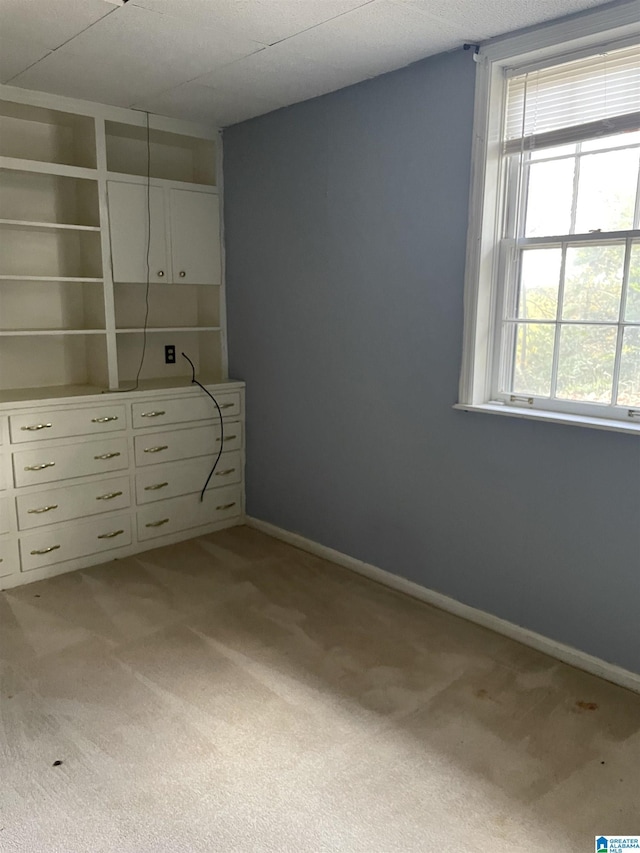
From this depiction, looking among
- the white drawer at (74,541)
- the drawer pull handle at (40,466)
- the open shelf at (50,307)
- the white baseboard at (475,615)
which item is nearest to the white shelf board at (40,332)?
the open shelf at (50,307)

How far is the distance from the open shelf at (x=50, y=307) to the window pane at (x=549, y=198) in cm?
225

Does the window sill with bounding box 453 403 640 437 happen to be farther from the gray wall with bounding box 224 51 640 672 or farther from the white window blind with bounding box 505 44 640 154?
the white window blind with bounding box 505 44 640 154

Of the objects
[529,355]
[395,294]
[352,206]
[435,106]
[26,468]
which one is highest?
[435,106]

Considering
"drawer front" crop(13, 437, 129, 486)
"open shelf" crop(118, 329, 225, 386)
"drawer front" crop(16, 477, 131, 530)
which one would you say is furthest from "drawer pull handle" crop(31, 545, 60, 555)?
"open shelf" crop(118, 329, 225, 386)

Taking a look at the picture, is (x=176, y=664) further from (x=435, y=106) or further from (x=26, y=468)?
(x=435, y=106)

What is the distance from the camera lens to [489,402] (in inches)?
112

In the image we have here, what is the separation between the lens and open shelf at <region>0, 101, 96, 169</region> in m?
3.37

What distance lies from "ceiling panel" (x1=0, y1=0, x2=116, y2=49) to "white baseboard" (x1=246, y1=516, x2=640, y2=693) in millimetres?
2639

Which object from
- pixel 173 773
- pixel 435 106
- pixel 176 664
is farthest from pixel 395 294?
pixel 173 773

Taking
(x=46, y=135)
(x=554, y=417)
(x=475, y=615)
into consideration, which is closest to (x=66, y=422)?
(x=46, y=135)

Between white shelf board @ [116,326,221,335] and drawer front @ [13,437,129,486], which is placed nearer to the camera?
drawer front @ [13,437,129,486]

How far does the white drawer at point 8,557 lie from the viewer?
10.4 feet

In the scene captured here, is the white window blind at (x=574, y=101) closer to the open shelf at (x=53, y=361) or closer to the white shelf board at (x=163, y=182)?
the white shelf board at (x=163, y=182)

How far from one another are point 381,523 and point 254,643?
908 mm
